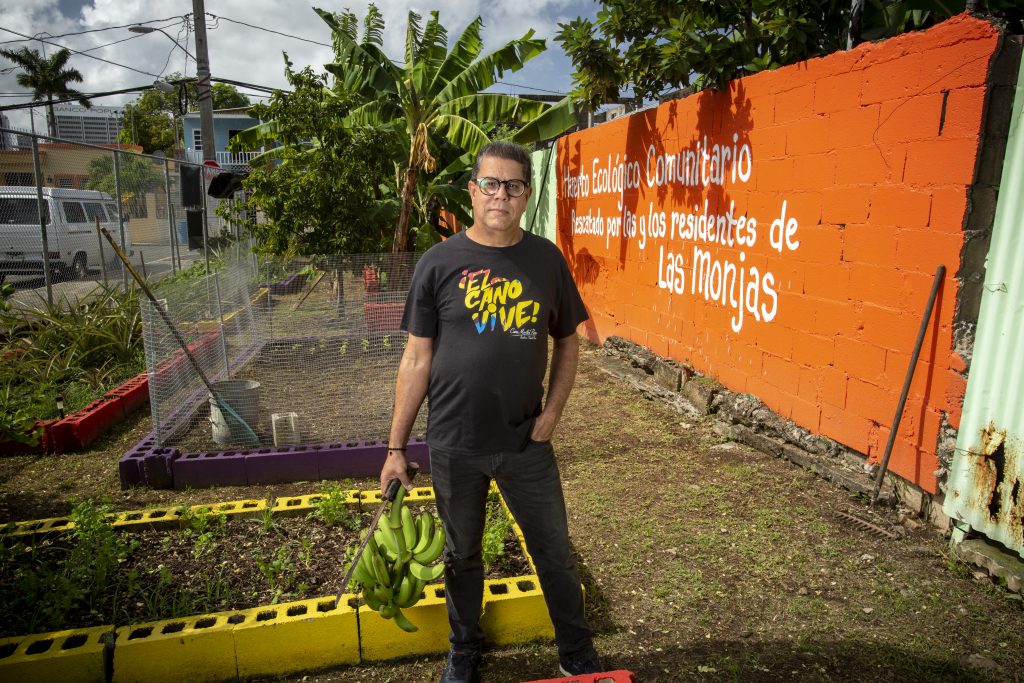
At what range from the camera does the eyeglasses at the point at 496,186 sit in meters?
2.47

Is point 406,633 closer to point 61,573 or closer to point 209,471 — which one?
point 61,573

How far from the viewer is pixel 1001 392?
3.42 m

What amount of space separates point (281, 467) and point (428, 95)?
24.3 ft

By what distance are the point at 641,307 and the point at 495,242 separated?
5403 mm

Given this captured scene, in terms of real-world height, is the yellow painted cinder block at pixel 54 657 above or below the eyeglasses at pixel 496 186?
below

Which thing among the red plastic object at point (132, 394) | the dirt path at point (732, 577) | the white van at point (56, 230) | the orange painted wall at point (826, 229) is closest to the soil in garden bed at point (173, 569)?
the dirt path at point (732, 577)

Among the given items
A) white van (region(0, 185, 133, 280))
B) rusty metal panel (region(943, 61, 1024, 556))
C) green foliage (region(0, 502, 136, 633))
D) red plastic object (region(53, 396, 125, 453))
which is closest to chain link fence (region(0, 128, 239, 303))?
white van (region(0, 185, 133, 280))

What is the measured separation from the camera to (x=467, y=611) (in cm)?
272

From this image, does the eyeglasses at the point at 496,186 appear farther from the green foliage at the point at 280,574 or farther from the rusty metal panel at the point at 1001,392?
the rusty metal panel at the point at 1001,392

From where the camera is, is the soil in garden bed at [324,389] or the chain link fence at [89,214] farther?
the chain link fence at [89,214]

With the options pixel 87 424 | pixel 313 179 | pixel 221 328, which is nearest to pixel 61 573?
pixel 87 424

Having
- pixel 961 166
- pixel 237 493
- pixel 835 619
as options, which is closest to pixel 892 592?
pixel 835 619

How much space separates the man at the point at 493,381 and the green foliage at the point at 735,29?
4385 mm

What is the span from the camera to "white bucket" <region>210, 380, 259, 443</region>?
5.40 metres
